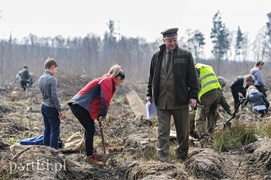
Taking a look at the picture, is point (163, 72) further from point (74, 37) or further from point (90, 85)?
point (74, 37)

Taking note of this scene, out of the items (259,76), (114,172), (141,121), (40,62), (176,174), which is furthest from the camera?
(40,62)

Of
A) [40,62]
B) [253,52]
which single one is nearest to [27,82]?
[40,62]

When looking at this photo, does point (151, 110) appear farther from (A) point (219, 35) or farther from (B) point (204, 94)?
(A) point (219, 35)

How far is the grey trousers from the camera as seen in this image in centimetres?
476

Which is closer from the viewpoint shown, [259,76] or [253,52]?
[259,76]

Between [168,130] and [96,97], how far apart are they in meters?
1.14

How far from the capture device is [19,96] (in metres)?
17.4

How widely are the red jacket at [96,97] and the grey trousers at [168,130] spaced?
31.9 inches

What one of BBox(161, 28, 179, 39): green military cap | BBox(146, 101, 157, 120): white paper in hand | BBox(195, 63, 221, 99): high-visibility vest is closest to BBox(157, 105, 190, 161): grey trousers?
BBox(146, 101, 157, 120): white paper in hand

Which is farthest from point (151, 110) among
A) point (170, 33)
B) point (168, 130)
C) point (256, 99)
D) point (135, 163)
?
point (256, 99)

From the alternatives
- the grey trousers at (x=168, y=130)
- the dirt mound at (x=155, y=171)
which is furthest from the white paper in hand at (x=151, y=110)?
the dirt mound at (x=155, y=171)

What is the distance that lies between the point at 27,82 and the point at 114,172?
15.1 meters

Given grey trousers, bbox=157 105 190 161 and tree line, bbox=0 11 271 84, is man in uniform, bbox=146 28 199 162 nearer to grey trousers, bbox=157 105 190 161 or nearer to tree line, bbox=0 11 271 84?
grey trousers, bbox=157 105 190 161

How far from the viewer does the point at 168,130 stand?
484 cm
